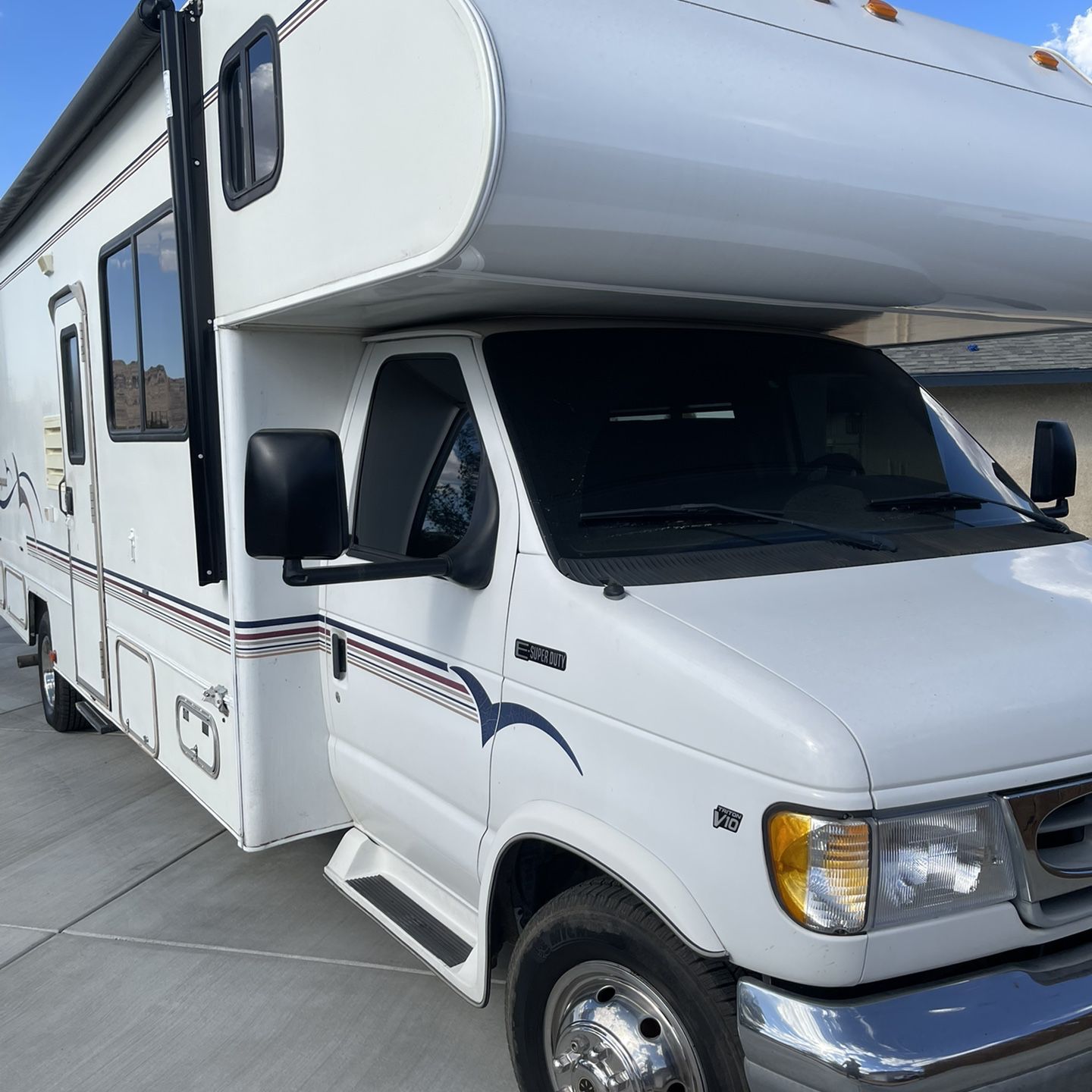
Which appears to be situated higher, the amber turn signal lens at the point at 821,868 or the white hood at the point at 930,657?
the white hood at the point at 930,657

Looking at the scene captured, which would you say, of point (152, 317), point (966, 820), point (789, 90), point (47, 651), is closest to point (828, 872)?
point (966, 820)

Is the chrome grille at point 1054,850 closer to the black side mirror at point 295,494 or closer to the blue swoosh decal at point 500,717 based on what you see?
the blue swoosh decal at point 500,717

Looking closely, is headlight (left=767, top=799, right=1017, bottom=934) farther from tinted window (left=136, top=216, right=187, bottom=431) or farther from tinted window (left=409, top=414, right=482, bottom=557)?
tinted window (left=136, top=216, right=187, bottom=431)

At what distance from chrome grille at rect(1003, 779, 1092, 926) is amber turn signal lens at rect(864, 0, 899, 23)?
92.4 inches

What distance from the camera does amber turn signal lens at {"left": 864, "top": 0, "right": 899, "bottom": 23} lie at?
3289 millimetres

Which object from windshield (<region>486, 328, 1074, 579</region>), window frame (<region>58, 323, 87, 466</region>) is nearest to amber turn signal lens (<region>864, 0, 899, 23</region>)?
windshield (<region>486, 328, 1074, 579</region>)

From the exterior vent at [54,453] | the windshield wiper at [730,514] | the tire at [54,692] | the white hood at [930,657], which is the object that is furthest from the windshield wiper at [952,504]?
the tire at [54,692]

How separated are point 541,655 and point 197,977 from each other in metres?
2.22

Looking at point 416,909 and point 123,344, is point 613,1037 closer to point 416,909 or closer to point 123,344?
point 416,909

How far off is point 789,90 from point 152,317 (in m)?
2.72

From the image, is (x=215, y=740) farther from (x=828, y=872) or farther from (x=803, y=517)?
(x=828, y=872)

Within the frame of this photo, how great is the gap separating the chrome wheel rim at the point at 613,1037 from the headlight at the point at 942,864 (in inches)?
23.4

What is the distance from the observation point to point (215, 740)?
4066 millimetres

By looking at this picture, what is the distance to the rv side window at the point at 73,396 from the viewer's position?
18.4ft
